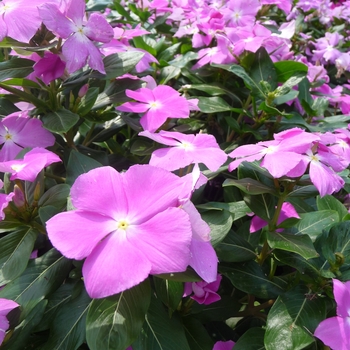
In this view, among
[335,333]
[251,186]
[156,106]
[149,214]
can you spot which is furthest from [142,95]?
[335,333]

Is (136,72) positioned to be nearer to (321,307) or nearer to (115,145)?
(115,145)

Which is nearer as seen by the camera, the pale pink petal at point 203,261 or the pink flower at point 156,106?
the pale pink petal at point 203,261

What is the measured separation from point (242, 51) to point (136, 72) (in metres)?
0.39

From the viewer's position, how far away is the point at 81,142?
127 centimetres

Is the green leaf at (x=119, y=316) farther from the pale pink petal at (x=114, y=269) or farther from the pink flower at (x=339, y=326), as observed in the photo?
the pink flower at (x=339, y=326)

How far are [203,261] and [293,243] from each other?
10.1 inches

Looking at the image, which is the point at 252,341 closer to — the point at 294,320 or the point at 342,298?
the point at 294,320

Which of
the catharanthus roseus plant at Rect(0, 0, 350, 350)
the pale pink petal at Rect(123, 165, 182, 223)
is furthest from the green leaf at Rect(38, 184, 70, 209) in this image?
the pale pink petal at Rect(123, 165, 182, 223)

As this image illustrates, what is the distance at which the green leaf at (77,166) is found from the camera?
901mm

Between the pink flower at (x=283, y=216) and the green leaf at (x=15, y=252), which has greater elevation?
the green leaf at (x=15, y=252)

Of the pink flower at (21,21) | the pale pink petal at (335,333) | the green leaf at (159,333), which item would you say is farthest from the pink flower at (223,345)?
the pink flower at (21,21)

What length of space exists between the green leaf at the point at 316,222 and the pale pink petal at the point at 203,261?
0.37m

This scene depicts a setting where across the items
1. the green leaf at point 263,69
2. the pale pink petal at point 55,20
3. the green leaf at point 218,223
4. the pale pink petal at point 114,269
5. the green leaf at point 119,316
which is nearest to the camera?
the pale pink petal at point 114,269

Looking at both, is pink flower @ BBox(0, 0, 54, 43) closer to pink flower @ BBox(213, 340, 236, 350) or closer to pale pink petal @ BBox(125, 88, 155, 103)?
pale pink petal @ BBox(125, 88, 155, 103)
